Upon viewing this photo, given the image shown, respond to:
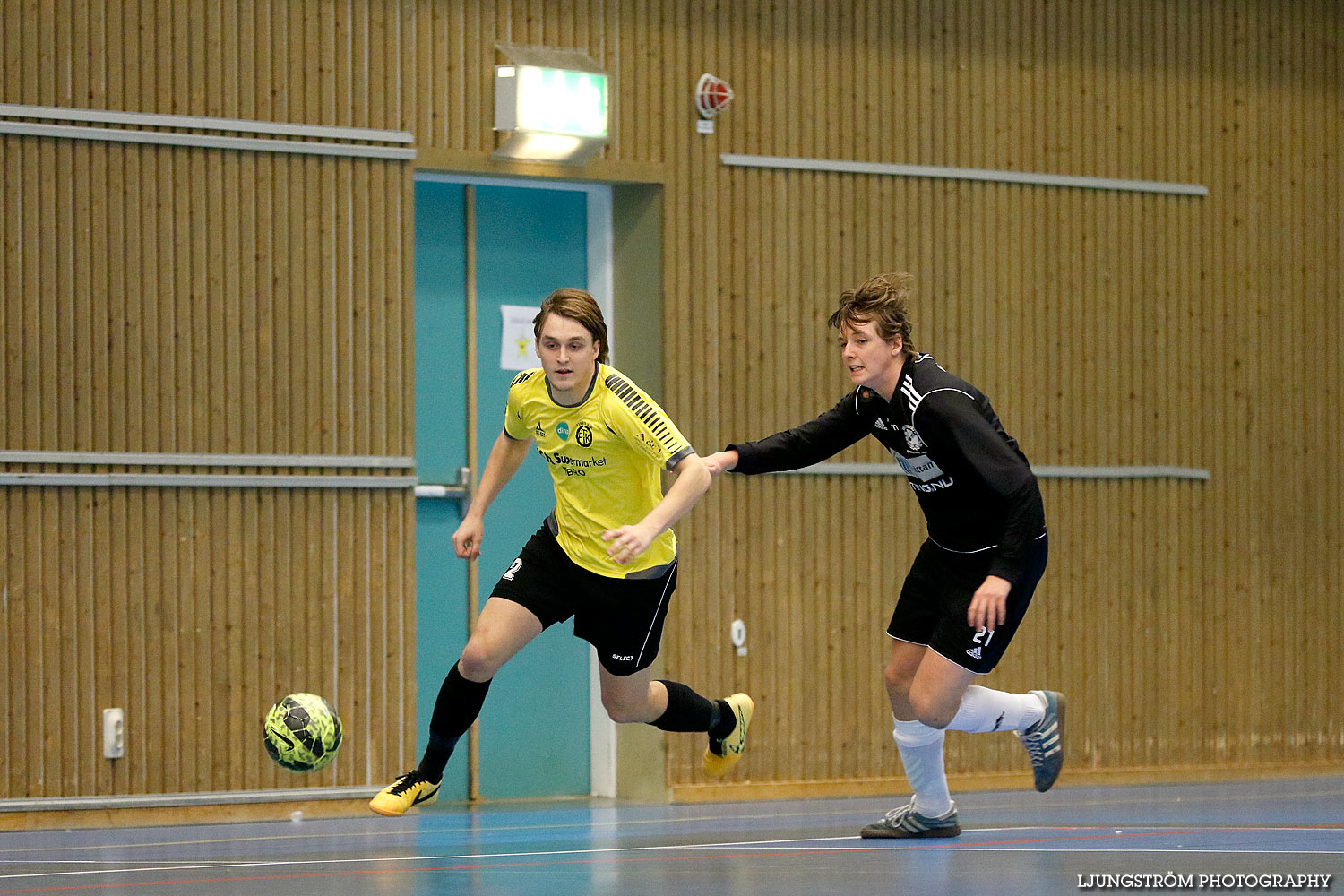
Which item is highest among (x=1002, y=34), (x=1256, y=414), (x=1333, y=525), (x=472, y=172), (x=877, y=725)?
(x=1002, y=34)

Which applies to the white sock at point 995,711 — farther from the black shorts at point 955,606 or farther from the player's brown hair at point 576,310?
the player's brown hair at point 576,310

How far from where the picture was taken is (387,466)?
8.98 meters

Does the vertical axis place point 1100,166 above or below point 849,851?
above

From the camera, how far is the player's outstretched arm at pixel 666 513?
17.5ft

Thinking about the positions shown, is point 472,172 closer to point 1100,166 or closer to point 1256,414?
point 1100,166

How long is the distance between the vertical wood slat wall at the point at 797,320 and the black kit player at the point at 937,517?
329 cm

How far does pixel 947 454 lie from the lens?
5.82 metres

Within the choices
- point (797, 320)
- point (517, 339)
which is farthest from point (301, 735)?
point (797, 320)

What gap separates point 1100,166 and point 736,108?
97.6 inches

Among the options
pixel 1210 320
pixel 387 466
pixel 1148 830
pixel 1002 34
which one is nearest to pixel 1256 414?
pixel 1210 320

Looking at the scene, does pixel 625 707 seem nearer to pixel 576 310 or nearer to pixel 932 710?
pixel 932 710

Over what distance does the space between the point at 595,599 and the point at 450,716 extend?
2.27ft

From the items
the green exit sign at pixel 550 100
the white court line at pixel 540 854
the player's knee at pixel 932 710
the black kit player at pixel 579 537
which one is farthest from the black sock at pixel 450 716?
the green exit sign at pixel 550 100

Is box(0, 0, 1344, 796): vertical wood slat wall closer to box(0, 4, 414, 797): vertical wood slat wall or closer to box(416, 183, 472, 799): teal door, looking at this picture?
box(0, 4, 414, 797): vertical wood slat wall
